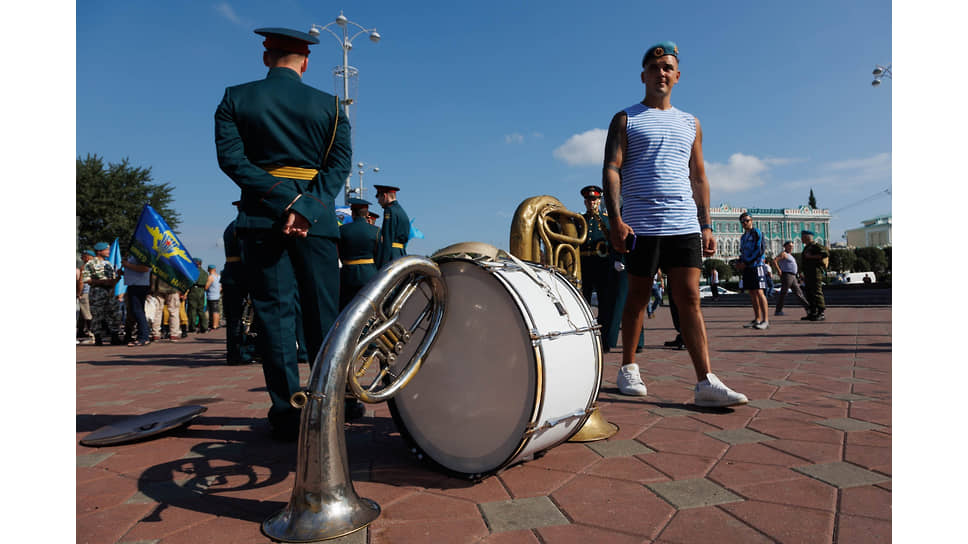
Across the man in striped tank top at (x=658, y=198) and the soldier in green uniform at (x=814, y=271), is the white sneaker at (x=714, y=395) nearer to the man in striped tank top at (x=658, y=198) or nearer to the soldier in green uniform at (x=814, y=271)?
the man in striped tank top at (x=658, y=198)

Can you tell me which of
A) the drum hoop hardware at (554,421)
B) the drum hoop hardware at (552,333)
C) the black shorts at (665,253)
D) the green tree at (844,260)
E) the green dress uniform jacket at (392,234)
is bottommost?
the drum hoop hardware at (554,421)

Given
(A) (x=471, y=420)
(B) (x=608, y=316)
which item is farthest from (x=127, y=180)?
(A) (x=471, y=420)

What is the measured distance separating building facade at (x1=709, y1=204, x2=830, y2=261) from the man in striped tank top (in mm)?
97196

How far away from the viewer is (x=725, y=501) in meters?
1.79

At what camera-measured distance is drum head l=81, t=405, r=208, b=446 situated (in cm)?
263

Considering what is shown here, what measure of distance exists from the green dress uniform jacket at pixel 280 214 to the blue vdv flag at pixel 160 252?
21.0 feet

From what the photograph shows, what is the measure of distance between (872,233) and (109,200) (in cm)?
11779

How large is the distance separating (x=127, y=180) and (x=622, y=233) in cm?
3423

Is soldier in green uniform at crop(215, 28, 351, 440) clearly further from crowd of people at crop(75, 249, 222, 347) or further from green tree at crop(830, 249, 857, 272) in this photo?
green tree at crop(830, 249, 857, 272)

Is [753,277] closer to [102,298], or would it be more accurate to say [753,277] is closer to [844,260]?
[102,298]

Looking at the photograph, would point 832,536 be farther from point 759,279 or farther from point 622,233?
point 759,279

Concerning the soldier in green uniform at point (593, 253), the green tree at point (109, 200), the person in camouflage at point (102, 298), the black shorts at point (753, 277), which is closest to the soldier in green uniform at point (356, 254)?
the soldier in green uniform at point (593, 253)

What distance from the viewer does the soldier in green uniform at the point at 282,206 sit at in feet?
8.24

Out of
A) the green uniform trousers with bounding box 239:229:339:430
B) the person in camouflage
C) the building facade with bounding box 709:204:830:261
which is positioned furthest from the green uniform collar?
the building facade with bounding box 709:204:830:261
